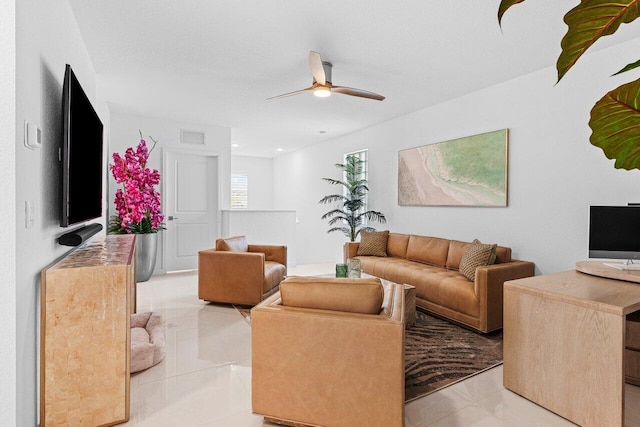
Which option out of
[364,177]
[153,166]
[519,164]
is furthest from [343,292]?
[153,166]

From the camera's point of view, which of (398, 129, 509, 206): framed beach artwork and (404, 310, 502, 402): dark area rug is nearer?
(404, 310, 502, 402): dark area rug

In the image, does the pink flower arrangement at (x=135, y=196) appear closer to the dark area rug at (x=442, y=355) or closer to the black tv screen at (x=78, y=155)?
the black tv screen at (x=78, y=155)

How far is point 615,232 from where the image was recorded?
2.55 meters

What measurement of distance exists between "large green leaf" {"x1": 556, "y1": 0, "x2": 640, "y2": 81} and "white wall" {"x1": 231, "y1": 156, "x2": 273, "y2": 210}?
32.0 feet

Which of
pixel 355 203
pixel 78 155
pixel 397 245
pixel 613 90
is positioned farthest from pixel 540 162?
pixel 78 155

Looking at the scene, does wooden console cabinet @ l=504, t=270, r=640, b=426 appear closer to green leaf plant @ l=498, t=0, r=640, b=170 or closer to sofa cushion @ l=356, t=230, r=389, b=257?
green leaf plant @ l=498, t=0, r=640, b=170

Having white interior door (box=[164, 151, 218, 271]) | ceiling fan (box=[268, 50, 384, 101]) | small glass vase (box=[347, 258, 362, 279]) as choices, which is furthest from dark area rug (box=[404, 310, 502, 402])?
white interior door (box=[164, 151, 218, 271])

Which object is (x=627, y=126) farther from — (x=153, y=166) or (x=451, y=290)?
(x=153, y=166)

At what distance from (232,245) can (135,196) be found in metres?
1.64

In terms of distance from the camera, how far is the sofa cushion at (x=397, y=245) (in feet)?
16.2

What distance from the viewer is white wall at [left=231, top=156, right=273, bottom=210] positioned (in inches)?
391

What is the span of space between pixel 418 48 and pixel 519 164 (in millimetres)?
1740

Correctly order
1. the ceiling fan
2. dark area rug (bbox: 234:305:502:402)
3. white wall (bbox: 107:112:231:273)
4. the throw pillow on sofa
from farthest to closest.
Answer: white wall (bbox: 107:112:231:273)
the throw pillow on sofa
the ceiling fan
dark area rug (bbox: 234:305:502:402)

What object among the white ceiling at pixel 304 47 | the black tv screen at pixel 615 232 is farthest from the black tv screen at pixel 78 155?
the black tv screen at pixel 615 232
